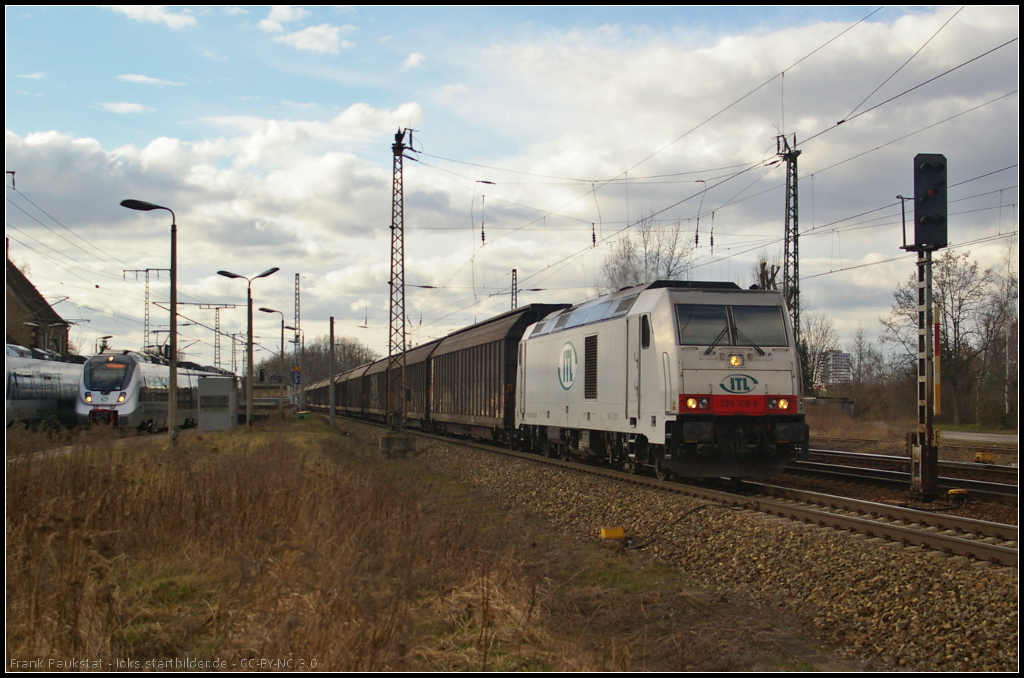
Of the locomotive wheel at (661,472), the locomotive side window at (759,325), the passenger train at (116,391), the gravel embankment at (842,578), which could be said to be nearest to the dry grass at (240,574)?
the gravel embankment at (842,578)

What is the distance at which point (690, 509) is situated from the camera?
1083cm

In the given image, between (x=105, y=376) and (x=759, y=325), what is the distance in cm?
2562

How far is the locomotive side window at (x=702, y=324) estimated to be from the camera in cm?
1216

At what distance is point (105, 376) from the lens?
28516 millimetres

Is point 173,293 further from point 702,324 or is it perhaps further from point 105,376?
point 702,324

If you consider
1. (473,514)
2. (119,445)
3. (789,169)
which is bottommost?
(473,514)

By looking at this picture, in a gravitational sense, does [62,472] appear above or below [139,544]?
above

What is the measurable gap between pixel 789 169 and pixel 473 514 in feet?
89.4

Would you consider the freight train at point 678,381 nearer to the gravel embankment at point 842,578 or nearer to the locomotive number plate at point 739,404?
the locomotive number plate at point 739,404

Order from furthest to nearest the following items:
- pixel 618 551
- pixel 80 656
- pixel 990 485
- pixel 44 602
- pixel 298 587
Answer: pixel 990 485, pixel 618 551, pixel 298 587, pixel 44 602, pixel 80 656

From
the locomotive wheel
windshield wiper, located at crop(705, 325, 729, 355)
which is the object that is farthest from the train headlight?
the locomotive wheel

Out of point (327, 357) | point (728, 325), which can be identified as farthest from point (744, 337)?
point (327, 357)

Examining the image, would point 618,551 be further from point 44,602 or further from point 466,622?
point 44,602

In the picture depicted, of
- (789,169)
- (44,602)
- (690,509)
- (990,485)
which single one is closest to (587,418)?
(690,509)
